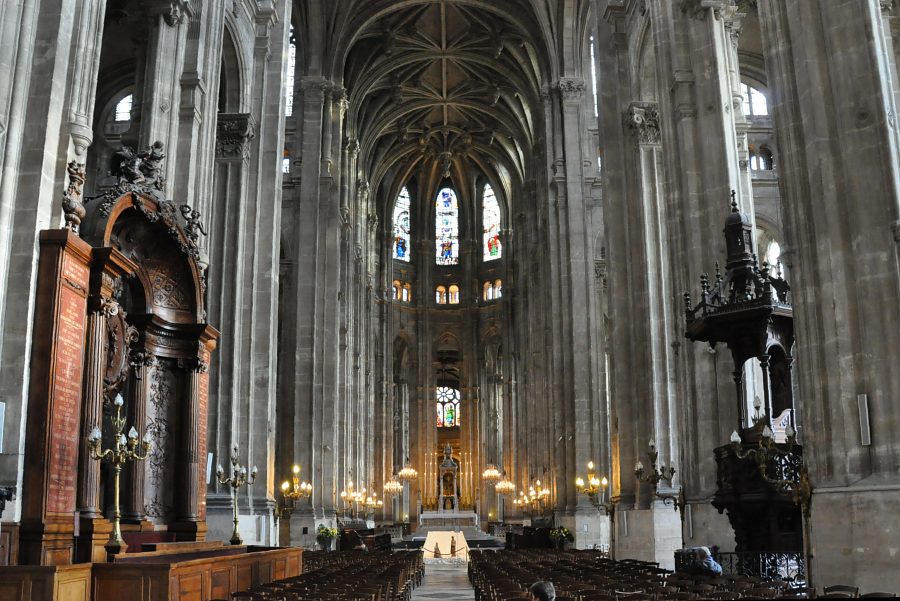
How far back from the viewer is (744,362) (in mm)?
17172

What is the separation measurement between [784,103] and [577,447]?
980 inches

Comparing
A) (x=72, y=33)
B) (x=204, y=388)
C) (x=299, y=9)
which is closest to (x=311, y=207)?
(x=299, y=9)

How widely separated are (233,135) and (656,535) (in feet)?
53.3

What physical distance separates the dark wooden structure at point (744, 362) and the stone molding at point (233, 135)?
14.4 meters

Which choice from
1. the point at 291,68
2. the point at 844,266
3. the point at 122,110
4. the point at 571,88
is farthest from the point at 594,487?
the point at 844,266

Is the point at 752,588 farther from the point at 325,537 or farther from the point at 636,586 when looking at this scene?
the point at 325,537

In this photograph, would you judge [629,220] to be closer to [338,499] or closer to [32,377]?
[32,377]

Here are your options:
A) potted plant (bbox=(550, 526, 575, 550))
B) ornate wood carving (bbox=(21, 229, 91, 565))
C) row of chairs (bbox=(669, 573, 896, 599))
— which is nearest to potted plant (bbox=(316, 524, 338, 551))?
potted plant (bbox=(550, 526, 575, 550))

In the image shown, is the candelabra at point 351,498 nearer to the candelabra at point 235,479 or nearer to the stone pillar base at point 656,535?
the candelabra at point 235,479

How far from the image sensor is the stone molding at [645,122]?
26.8 metres

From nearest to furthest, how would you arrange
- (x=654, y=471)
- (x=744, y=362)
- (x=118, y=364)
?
(x=118, y=364)
(x=744, y=362)
(x=654, y=471)

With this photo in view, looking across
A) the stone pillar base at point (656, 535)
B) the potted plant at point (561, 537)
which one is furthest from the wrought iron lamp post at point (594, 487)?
the stone pillar base at point (656, 535)

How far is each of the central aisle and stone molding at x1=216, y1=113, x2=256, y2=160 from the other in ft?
43.4

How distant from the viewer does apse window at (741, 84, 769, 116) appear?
3594cm
